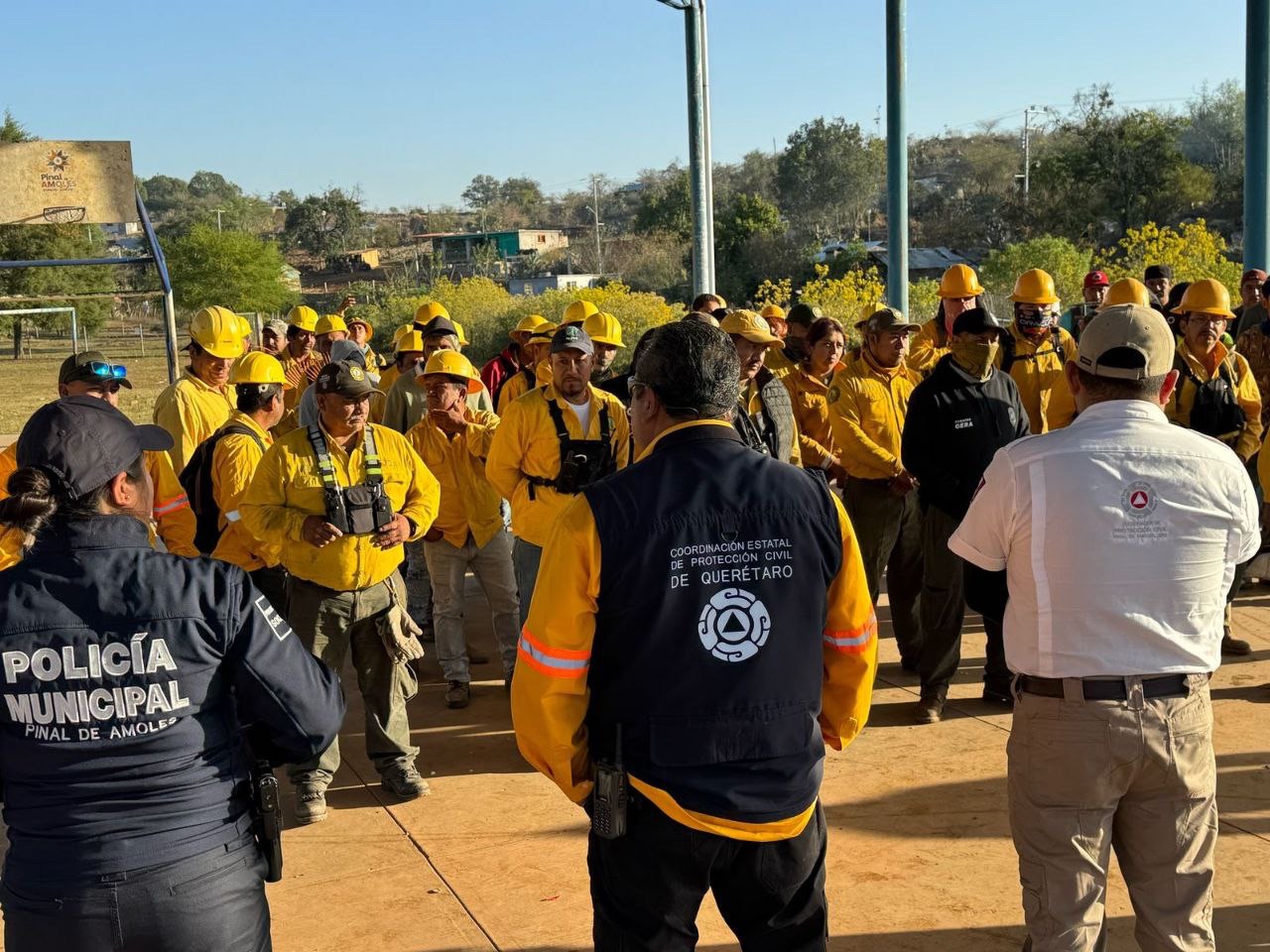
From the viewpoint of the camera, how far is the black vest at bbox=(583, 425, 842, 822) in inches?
113

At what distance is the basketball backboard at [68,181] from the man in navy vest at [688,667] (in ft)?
51.1

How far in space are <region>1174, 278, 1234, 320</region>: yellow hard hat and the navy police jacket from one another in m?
6.23

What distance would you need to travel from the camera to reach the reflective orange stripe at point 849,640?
3184 millimetres

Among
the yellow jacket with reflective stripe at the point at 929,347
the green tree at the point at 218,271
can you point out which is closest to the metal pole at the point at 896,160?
the yellow jacket with reflective stripe at the point at 929,347

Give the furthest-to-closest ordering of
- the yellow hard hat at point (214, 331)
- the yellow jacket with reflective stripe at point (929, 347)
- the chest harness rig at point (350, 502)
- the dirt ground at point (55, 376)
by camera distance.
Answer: the dirt ground at point (55, 376) < the yellow jacket with reflective stripe at point (929, 347) < the yellow hard hat at point (214, 331) < the chest harness rig at point (350, 502)

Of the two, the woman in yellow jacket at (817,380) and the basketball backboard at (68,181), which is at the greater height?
the basketball backboard at (68,181)

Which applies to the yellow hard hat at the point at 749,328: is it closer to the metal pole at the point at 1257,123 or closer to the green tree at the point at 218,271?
the metal pole at the point at 1257,123

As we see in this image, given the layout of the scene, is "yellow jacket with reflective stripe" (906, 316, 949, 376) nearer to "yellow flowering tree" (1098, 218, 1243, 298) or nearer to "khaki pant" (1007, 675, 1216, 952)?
"khaki pant" (1007, 675, 1216, 952)

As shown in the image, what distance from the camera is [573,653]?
9.55 ft

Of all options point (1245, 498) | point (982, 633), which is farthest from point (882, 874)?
point (982, 633)

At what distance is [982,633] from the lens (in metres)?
8.48

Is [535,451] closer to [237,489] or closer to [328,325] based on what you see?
[237,489]

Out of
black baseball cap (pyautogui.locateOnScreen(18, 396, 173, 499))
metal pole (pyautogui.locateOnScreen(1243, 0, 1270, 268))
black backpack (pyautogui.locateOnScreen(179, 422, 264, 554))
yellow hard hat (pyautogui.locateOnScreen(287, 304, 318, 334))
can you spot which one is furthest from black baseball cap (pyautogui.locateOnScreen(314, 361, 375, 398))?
metal pole (pyautogui.locateOnScreen(1243, 0, 1270, 268))

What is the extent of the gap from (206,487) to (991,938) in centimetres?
397
